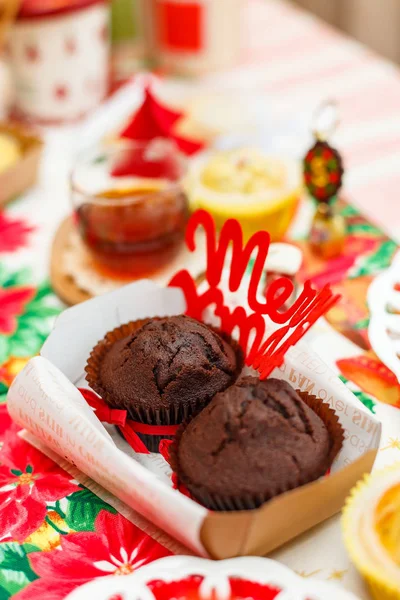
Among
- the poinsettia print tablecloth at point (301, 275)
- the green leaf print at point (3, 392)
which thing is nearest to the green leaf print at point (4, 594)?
the poinsettia print tablecloth at point (301, 275)

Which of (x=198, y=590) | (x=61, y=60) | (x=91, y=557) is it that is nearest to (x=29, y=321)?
(x=91, y=557)

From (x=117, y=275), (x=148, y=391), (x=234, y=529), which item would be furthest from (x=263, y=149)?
(x=234, y=529)

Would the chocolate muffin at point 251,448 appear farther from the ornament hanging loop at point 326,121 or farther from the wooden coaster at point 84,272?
the ornament hanging loop at point 326,121

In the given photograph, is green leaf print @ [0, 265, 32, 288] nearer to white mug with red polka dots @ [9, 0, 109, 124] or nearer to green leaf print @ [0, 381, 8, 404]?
green leaf print @ [0, 381, 8, 404]

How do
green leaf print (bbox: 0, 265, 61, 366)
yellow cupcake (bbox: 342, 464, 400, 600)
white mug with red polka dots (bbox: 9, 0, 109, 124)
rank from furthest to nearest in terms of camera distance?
white mug with red polka dots (bbox: 9, 0, 109, 124)
green leaf print (bbox: 0, 265, 61, 366)
yellow cupcake (bbox: 342, 464, 400, 600)

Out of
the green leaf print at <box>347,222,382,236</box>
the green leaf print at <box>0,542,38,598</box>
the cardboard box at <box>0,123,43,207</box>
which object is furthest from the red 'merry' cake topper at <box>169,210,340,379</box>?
the cardboard box at <box>0,123,43,207</box>

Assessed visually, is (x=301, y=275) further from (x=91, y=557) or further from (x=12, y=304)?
(x=91, y=557)

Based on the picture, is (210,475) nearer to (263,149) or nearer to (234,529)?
(234,529)
